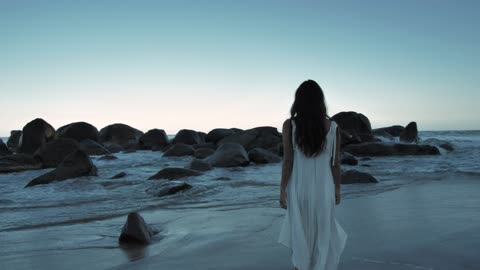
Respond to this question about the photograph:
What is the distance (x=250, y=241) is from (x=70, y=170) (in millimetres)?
8435

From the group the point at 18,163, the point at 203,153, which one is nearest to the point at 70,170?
the point at 18,163

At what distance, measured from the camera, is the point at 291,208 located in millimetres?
3436

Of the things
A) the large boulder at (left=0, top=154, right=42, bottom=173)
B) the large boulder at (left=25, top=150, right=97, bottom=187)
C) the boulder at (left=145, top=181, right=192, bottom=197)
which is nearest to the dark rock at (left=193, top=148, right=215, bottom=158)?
the large boulder at (left=0, top=154, right=42, bottom=173)

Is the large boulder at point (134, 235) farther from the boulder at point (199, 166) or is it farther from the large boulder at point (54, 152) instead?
the large boulder at point (54, 152)

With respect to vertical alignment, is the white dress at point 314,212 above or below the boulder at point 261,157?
above

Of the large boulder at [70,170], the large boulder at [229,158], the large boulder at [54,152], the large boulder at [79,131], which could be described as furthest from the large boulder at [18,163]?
the large boulder at [79,131]

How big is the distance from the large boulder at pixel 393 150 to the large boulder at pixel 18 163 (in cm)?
1279

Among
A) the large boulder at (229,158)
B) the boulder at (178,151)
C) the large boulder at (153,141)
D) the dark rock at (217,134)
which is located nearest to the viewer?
the large boulder at (229,158)

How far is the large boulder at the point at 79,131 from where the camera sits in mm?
26198

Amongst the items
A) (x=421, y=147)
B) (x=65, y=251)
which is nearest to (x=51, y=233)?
(x=65, y=251)

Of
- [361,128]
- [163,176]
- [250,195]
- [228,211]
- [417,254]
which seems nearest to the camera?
[417,254]

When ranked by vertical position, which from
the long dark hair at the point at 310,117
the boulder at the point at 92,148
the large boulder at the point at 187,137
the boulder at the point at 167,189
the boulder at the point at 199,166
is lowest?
the boulder at the point at 167,189

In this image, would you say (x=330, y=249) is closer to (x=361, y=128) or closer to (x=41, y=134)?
(x=41, y=134)

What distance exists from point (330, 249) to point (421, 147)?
1735 centimetres
